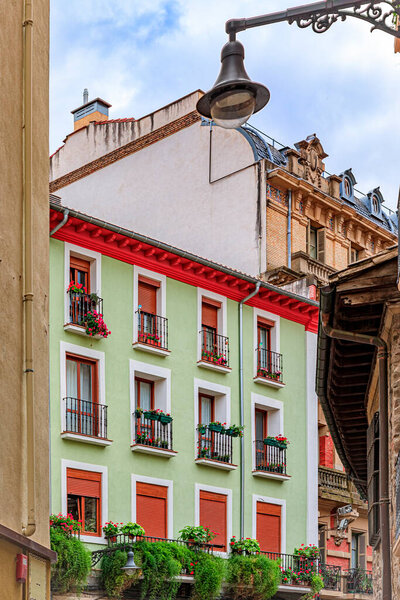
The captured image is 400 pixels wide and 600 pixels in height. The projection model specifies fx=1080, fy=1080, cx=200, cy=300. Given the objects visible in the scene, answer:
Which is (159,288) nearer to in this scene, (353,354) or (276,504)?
(276,504)

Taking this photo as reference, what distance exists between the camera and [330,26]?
7.28 metres

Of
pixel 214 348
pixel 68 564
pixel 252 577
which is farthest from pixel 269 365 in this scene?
pixel 68 564

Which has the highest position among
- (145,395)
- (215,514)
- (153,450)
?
(145,395)

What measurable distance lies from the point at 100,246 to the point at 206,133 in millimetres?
10309

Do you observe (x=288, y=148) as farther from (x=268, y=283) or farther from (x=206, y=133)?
(x=268, y=283)

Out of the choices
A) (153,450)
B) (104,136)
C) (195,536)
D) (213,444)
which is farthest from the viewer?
(104,136)

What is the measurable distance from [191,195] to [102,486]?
1352cm

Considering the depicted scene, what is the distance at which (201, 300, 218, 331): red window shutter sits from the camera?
31753 mm

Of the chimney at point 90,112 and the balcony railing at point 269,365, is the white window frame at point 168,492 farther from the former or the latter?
the chimney at point 90,112

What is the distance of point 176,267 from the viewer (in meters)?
30.9

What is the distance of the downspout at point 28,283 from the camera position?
1078 centimetres

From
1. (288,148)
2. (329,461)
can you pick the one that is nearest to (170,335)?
(329,461)

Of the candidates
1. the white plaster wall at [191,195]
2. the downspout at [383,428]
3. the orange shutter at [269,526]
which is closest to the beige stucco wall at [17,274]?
the downspout at [383,428]

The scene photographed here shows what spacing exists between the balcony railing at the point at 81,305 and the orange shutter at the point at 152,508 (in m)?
4.63
